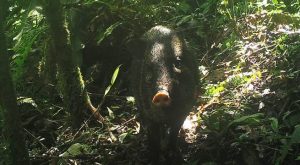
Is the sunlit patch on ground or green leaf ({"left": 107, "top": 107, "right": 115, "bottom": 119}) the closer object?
the sunlit patch on ground

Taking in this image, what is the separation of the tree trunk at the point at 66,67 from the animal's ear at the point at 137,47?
0.51 meters

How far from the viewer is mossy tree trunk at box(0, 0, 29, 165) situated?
103 inches

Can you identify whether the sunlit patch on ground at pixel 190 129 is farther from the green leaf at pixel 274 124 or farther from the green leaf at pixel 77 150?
the green leaf at pixel 77 150

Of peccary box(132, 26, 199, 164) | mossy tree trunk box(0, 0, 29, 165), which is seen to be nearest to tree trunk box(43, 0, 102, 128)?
peccary box(132, 26, 199, 164)

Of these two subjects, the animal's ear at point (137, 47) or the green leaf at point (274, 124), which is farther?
the animal's ear at point (137, 47)

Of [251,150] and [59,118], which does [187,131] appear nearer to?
[251,150]

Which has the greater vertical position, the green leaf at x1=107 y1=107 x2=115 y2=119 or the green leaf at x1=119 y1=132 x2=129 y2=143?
the green leaf at x1=107 y1=107 x2=115 y2=119

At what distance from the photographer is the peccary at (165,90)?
3.07m


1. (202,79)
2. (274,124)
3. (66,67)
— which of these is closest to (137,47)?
(66,67)

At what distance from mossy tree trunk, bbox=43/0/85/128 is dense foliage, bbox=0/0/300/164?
10cm

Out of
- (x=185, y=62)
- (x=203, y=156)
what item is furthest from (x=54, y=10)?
(x=203, y=156)

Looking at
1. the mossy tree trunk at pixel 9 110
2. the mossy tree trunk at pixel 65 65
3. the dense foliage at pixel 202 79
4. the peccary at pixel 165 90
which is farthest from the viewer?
the mossy tree trunk at pixel 65 65

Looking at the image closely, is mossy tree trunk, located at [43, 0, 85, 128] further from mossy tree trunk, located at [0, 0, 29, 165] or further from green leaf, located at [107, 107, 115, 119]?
mossy tree trunk, located at [0, 0, 29, 165]

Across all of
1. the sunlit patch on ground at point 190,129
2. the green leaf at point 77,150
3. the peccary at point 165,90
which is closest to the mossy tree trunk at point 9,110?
the green leaf at point 77,150
